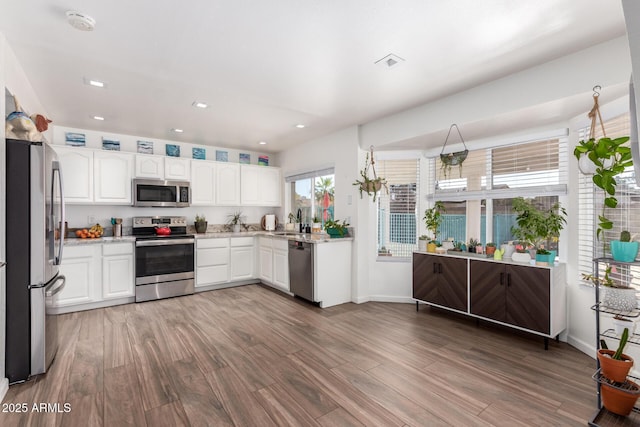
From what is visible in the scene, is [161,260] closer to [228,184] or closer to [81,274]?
[81,274]

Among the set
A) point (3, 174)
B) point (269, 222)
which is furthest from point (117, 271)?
point (269, 222)

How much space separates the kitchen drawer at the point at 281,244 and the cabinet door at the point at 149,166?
200 cm

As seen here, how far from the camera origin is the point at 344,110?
3.73 metres

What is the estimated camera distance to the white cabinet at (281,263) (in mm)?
4586

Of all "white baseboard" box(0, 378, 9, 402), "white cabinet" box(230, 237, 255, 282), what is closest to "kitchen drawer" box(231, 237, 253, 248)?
"white cabinet" box(230, 237, 255, 282)

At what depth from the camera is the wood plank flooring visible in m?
1.90

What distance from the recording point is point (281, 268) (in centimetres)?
470

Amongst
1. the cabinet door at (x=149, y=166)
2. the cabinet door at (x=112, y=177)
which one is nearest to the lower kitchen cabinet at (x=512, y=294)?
the cabinet door at (x=149, y=166)

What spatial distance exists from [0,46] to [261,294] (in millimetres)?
3711

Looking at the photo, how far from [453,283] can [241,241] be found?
325cm

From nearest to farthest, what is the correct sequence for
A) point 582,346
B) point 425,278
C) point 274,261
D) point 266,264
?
point 582,346 < point 425,278 < point 274,261 < point 266,264

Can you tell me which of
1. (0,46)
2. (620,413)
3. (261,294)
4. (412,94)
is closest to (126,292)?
(261,294)

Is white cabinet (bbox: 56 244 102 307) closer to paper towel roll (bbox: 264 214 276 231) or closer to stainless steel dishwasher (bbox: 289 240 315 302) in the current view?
stainless steel dishwasher (bbox: 289 240 315 302)

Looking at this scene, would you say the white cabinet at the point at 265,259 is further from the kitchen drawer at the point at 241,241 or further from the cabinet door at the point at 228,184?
the cabinet door at the point at 228,184
